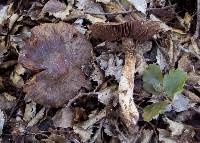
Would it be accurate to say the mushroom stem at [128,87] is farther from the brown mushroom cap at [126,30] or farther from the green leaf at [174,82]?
the green leaf at [174,82]

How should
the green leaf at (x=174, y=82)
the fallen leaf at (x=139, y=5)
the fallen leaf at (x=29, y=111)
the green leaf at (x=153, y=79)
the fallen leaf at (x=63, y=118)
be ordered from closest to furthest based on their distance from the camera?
the green leaf at (x=174, y=82) < the green leaf at (x=153, y=79) < the fallen leaf at (x=63, y=118) < the fallen leaf at (x=29, y=111) < the fallen leaf at (x=139, y=5)

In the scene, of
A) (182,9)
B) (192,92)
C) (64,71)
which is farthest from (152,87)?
(182,9)

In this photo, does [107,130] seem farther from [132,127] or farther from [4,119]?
[4,119]

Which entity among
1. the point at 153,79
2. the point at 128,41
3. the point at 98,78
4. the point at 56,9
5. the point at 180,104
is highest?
the point at 56,9

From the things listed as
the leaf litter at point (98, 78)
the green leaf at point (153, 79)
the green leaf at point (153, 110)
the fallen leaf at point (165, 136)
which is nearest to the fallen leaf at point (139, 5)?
the leaf litter at point (98, 78)

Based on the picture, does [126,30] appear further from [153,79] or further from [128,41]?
[153,79]

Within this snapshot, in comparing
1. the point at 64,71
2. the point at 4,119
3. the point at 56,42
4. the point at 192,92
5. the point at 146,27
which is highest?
the point at 146,27

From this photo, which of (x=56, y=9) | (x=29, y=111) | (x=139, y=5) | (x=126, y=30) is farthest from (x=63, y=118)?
(x=139, y=5)
